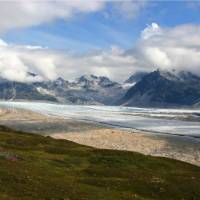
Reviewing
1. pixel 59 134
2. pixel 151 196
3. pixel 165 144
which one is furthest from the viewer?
pixel 59 134

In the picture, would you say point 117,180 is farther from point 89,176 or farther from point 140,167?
point 140,167

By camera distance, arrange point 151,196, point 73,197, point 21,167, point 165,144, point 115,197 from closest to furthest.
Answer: point 73,197 < point 115,197 < point 151,196 < point 21,167 < point 165,144

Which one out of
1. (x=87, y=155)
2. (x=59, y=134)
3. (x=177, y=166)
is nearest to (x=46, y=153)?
(x=87, y=155)

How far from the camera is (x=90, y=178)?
137 ft

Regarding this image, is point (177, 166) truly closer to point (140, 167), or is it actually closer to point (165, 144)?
point (140, 167)

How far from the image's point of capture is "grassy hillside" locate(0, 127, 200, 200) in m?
33.1

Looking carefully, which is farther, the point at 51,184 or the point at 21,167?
the point at 21,167

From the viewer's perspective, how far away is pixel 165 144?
115875 millimetres

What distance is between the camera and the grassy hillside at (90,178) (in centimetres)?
3309

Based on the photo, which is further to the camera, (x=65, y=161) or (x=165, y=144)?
(x=165, y=144)

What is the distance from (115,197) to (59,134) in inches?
4229

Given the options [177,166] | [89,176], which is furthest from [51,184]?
[177,166]

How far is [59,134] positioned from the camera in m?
141

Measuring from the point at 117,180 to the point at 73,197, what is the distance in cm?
1058
